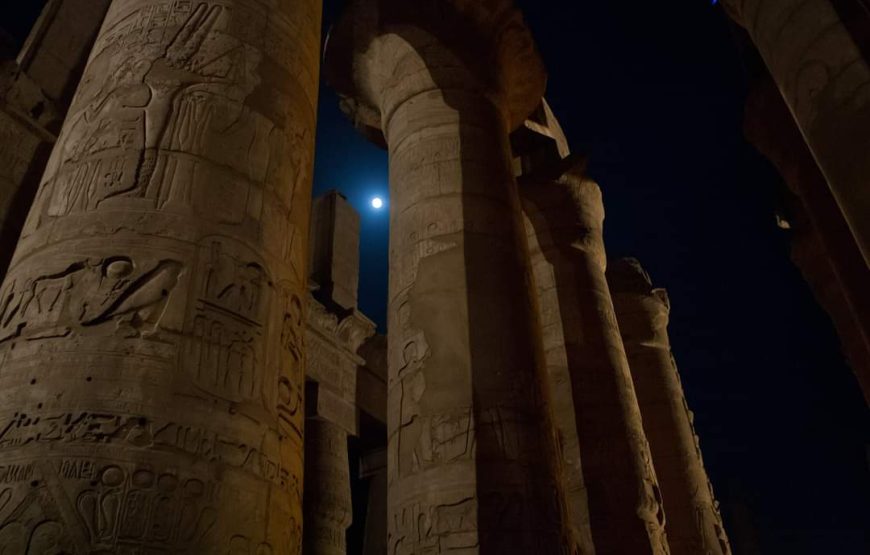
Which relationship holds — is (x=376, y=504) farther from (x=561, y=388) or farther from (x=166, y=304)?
(x=166, y=304)

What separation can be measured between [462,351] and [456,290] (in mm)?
549

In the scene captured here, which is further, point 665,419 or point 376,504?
point 376,504

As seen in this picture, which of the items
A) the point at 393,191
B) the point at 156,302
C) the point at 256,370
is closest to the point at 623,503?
the point at 393,191

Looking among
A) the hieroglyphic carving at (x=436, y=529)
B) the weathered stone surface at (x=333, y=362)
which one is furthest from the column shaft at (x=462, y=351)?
the weathered stone surface at (x=333, y=362)

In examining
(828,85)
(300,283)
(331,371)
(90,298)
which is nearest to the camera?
(90,298)

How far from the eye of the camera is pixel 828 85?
3.92 metres

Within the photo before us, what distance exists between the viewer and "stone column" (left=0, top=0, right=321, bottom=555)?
2355 millimetres

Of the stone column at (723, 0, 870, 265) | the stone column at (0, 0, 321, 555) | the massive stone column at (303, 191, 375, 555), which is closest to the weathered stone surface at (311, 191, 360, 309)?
the massive stone column at (303, 191, 375, 555)

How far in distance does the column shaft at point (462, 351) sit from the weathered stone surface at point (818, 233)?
11.0 feet

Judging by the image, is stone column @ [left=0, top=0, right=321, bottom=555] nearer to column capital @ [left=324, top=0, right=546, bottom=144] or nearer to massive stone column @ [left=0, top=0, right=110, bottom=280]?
massive stone column @ [left=0, top=0, right=110, bottom=280]

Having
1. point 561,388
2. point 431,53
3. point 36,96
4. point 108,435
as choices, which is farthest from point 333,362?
point 108,435

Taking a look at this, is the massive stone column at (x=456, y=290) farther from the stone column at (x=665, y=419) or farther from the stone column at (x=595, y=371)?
the stone column at (x=665, y=419)

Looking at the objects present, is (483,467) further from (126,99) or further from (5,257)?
(5,257)

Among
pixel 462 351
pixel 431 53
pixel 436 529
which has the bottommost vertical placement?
pixel 436 529
